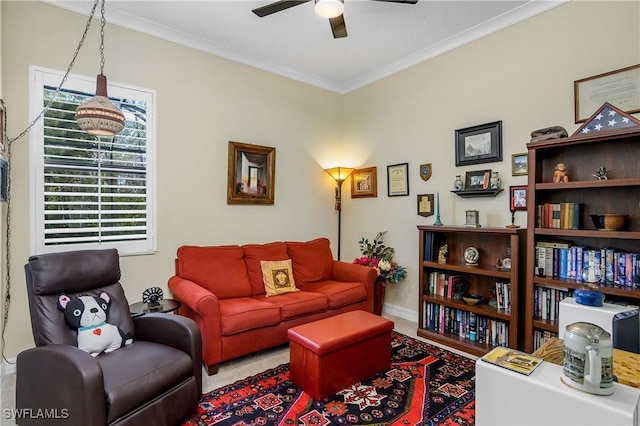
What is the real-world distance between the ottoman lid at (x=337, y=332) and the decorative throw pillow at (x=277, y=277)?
909mm

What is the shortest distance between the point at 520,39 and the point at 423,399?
10.3 feet

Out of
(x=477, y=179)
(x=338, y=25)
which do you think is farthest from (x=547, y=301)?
(x=338, y=25)

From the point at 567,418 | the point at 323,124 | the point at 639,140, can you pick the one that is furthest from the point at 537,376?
the point at 323,124

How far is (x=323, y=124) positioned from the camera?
464 centimetres

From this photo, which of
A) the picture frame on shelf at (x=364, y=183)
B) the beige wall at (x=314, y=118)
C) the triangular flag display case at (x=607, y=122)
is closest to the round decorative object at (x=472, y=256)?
the beige wall at (x=314, y=118)

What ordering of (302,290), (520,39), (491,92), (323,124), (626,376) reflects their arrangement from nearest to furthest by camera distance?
1. (626,376)
2. (520,39)
3. (491,92)
4. (302,290)
5. (323,124)

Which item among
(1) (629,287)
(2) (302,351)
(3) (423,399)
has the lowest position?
(3) (423,399)

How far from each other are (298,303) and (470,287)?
1728 mm

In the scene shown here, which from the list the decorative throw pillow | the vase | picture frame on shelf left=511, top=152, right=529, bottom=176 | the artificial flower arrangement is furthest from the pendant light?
picture frame on shelf left=511, top=152, right=529, bottom=176

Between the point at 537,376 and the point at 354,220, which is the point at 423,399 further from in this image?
the point at 354,220

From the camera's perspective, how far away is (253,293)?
3432 millimetres

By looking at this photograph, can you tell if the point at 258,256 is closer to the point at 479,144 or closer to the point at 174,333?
the point at 174,333

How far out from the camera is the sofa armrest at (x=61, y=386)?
1.57 m

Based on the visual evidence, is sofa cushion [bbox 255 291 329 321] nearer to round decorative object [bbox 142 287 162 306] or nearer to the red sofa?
the red sofa
